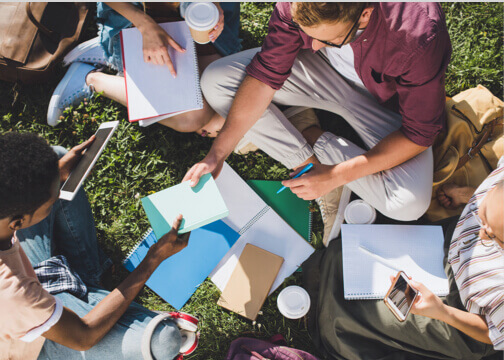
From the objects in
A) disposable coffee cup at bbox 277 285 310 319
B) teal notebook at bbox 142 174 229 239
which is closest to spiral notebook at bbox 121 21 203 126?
teal notebook at bbox 142 174 229 239

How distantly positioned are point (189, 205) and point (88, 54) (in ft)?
5.48

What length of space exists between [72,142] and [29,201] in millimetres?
1469

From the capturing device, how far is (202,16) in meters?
2.24

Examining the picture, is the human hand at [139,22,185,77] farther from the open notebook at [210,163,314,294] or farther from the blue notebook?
the blue notebook

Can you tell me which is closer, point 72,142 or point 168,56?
point 168,56

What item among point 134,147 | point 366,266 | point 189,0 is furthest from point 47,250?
point 366,266

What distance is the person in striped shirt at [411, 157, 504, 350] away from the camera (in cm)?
172

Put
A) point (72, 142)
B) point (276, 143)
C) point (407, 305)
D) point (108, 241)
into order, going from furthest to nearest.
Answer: point (72, 142), point (108, 241), point (276, 143), point (407, 305)

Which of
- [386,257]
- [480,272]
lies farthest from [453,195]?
[480,272]

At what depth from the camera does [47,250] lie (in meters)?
2.25

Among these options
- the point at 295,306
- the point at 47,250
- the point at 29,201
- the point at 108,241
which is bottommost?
the point at 295,306

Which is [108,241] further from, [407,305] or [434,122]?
[434,122]

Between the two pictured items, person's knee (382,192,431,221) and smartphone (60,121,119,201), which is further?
person's knee (382,192,431,221)

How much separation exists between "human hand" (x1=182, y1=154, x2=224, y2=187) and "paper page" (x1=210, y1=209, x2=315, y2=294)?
620mm
